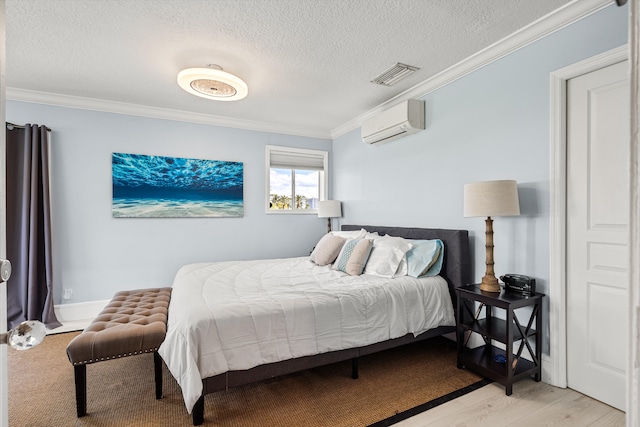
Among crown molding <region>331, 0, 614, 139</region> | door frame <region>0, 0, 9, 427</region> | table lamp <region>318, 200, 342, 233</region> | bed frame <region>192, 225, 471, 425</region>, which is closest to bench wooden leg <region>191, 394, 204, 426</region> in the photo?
→ bed frame <region>192, 225, 471, 425</region>

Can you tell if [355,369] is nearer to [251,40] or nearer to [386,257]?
[386,257]

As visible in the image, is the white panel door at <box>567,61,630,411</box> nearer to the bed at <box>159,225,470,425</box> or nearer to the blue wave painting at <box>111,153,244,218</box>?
the bed at <box>159,225,470,425</box>

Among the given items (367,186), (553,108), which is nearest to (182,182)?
(367,186)

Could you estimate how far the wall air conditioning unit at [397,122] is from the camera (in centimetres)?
308

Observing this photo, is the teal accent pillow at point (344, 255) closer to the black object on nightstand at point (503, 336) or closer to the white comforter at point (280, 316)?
the white comforter at point (280, 316)

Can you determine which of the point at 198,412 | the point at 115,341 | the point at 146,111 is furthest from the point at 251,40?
the point at 198,412

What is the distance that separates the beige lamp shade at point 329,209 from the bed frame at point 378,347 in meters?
1.22

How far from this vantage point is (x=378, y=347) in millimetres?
2238

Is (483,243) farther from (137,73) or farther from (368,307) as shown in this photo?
(137,73)

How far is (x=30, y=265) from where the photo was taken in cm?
312

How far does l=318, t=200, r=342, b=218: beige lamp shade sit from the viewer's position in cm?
445

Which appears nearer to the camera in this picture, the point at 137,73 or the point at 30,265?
the point at 137,73

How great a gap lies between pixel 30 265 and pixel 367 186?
153 inches

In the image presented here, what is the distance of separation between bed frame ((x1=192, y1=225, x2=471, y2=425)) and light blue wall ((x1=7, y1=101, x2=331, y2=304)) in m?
2.20
